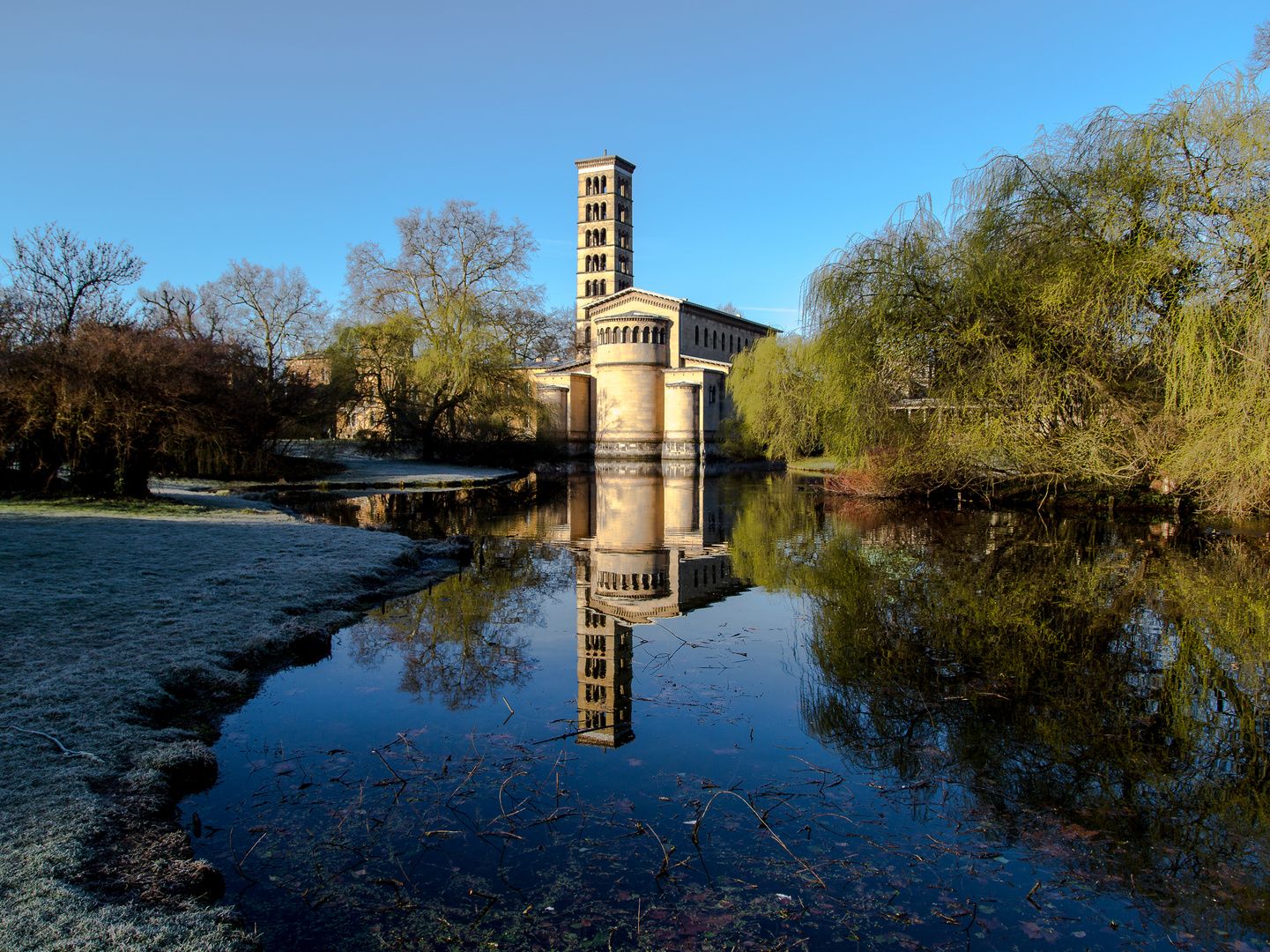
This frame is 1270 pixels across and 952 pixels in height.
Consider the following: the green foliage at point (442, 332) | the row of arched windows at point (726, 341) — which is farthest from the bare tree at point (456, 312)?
the row of arched windows at point (726, 341)

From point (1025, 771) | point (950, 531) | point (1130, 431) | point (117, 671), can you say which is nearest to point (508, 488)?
point (950, 531)

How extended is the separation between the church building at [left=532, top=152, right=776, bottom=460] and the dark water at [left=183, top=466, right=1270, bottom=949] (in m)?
36.9

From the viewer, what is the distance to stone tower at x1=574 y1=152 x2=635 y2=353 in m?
58.9

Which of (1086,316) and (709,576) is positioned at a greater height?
(1086,316)

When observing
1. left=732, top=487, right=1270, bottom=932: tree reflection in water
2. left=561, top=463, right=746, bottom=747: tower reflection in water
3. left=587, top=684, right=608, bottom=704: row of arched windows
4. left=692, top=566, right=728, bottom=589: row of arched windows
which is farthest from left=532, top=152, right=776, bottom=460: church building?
left=587, top=684, right=608, bottom=704: row of arched windows

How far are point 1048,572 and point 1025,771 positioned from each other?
7.04 m

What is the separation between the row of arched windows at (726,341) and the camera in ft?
186

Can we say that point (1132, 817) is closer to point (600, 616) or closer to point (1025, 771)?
point (1025, 771)

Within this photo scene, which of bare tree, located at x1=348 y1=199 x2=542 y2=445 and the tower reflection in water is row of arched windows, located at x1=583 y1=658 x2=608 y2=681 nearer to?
the tower reflection in water

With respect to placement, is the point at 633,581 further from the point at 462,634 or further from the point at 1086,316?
Answer: the point at 1086,316

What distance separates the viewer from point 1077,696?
5.87 meters

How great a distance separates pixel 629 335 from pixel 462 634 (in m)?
41.7

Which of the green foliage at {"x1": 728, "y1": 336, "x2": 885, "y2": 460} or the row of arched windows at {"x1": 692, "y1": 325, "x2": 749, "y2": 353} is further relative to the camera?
the row of arched windows at {"x1": 692, "y1": 325, "x2": 749, "y2": 353}

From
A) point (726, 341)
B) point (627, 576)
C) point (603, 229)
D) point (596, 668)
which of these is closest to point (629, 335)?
point (603, 229)
